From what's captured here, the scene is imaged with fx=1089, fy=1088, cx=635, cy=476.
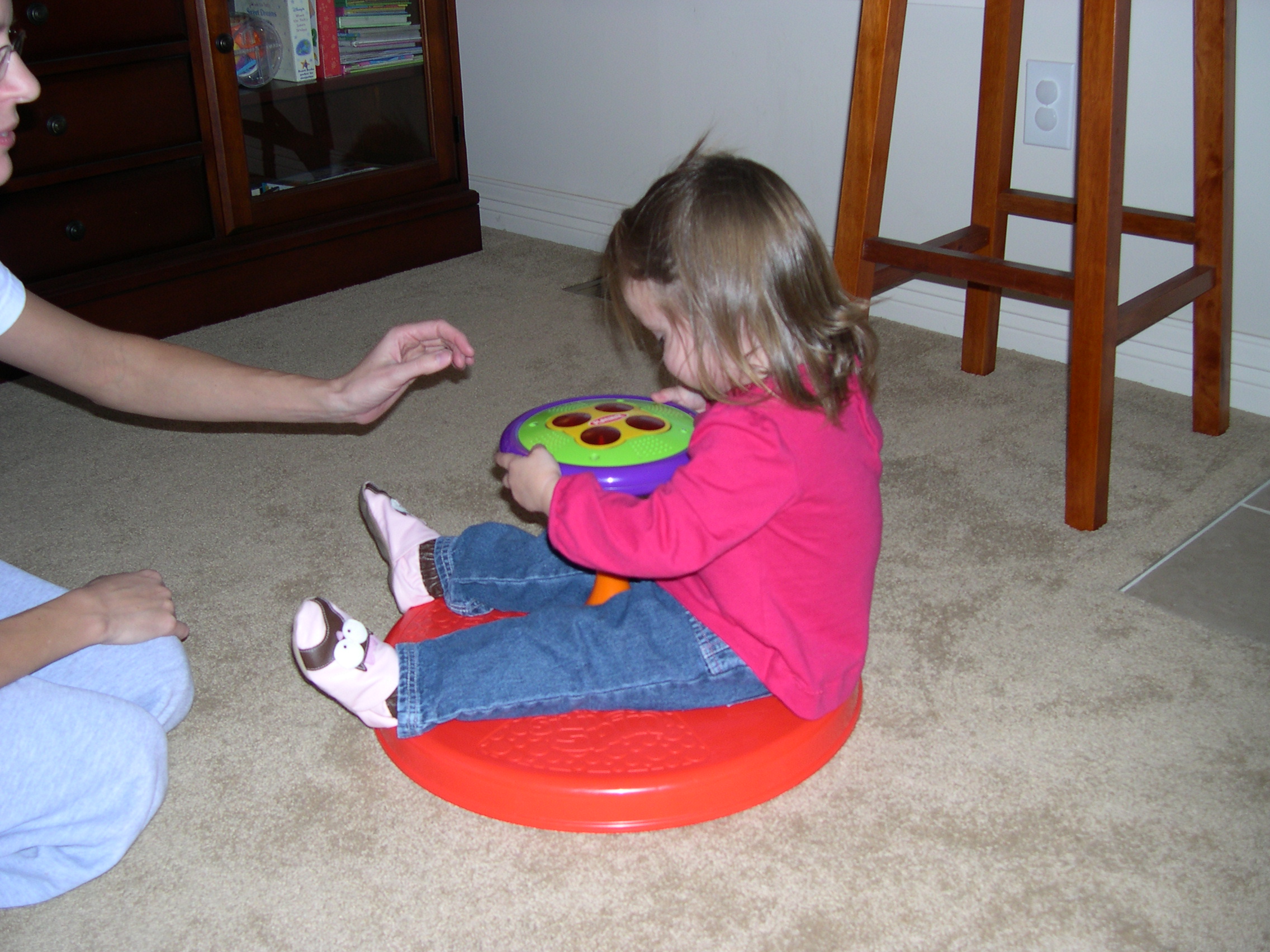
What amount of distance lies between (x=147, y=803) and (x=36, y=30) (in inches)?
54.6

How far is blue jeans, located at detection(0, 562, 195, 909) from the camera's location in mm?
856

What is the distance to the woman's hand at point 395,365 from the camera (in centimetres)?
105

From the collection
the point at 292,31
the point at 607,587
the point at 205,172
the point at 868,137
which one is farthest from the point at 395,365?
the point at 292,31

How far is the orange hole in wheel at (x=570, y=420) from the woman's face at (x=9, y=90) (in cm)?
54

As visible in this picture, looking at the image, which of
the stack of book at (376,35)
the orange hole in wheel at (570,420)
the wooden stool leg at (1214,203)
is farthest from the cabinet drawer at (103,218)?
the wooden stool leg at (1214,203)

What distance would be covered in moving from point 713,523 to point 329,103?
176cm

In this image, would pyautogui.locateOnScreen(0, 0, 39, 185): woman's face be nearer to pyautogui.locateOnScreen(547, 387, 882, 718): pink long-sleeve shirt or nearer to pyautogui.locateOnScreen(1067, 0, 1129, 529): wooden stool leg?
pyautogui.locateOnScreen(547, 387, 882, 718): pink long-sleeve shirt

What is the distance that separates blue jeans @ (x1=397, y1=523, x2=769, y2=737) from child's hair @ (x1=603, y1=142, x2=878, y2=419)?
0.23 m

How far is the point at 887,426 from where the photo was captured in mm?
1665

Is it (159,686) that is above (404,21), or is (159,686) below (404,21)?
below

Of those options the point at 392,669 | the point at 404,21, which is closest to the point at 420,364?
the point at 392,669

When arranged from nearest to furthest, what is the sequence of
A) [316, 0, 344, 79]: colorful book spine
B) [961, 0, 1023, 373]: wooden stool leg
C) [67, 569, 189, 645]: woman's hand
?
1. [67, 569, 189, 645]: woman's hand
2. [961, 0, 1023, 373]: wooden stool leg
3. [316, 0, 344, 79]: colorful book spine

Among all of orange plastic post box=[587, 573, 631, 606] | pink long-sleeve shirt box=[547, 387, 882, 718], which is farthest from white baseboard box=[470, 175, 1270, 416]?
pink long-sleeve shirt box=[547, 387, 882, 718]

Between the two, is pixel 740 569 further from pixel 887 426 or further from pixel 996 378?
pixel 996 378
